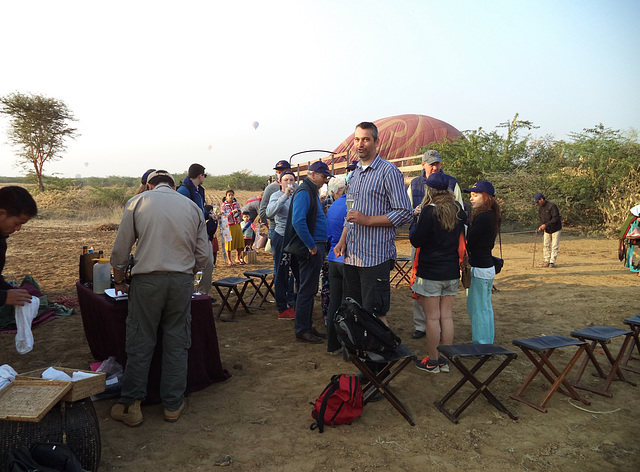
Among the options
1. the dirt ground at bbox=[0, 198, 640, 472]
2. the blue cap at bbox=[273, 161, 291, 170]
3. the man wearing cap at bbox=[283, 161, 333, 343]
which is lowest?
the dirt ground at bbox=[0, 198, 640, 472]

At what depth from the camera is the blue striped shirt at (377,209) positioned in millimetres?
3717

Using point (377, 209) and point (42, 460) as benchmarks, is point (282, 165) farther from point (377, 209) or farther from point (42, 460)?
point (42, 460)

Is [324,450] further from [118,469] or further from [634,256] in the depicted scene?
[634,256]

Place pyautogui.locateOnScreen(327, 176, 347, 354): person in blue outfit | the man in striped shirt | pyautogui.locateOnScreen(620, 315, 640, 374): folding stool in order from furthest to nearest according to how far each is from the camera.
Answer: pyautogui.locateOnScreen(327, 176, 347, 354): person in blue outfit, pyautogui.locateOnScreen(620, 315, 640, 374): folding stool, the man in striped shirt

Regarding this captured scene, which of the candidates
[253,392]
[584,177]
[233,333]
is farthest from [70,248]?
[584,177]

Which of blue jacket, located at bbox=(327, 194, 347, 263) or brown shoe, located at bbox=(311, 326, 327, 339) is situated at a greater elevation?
blue jacket, located at bbox=(327, 194, 347, 263)

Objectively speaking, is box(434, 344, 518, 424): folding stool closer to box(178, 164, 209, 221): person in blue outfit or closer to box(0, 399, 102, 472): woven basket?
box(0, 399, 102, 472): woven basket

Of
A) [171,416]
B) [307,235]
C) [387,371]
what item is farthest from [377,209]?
[171,416]

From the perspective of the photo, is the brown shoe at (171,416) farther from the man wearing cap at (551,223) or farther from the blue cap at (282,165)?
the man wearing cap at (551,223)

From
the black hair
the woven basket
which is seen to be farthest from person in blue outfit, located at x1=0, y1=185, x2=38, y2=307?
the woven basket

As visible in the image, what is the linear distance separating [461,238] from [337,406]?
1897mm

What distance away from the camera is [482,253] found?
4430 mm

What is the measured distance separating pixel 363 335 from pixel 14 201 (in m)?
2.56

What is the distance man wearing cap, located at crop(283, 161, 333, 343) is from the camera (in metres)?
4.79
